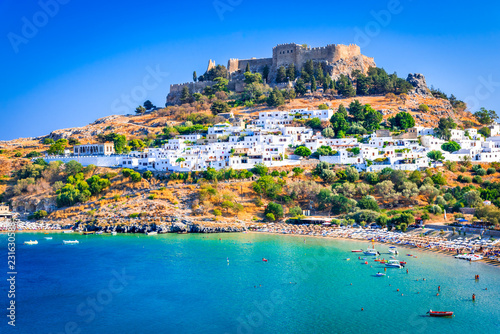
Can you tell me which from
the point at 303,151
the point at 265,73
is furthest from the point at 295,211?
the point at 265,73

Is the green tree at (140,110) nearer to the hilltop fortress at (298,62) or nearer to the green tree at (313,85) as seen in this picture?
the hilltop fortress at (298,62)

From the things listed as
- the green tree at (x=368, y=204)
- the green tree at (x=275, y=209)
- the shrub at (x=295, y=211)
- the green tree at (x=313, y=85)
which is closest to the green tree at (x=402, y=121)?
the green tree at (x=313, y=85)

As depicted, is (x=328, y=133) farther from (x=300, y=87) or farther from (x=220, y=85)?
(x=220, y=85)

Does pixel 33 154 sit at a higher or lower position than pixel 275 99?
lower

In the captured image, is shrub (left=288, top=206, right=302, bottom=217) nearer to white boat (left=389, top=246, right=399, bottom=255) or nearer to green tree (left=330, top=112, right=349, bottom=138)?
white boat (left=389, top=246, right=399, bottom=255)

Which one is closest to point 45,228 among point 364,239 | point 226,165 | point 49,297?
point 226,165

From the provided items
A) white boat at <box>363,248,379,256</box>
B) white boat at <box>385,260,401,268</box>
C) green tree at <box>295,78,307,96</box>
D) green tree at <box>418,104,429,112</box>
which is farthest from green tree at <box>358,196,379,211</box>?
green tree at <box>295,78,307,96</box>
